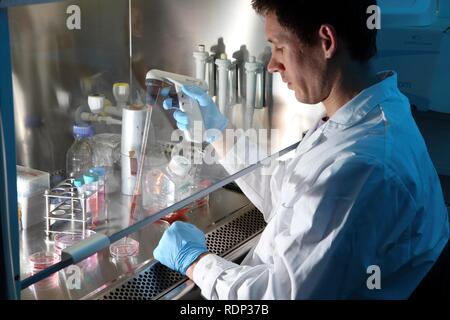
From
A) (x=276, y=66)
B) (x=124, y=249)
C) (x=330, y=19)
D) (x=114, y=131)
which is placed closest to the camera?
(x=330, y=19)

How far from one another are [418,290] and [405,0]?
1.36 m

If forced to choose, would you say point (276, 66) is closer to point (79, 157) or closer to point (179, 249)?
point (179, 249)

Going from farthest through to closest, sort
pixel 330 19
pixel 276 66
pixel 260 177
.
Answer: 1. pixel 260 177
2. pixel 276 66
3. pixel 330 19

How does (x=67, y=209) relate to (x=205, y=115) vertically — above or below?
below

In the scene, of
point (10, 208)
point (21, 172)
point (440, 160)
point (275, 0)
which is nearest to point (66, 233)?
point (21, 172)

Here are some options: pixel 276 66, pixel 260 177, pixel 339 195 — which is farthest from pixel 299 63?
pixel 260 177

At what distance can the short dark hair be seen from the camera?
4.19 ft

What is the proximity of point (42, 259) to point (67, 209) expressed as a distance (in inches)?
8.6

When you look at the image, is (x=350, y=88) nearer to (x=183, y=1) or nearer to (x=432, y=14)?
(x=183, y=1)

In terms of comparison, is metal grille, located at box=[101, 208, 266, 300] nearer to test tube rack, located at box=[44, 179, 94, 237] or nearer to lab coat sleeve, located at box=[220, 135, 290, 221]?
lab coat sleeve, located at box=[220, 135, 290, 221]

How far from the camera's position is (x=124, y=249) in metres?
1.53

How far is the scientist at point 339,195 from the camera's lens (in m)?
1.16

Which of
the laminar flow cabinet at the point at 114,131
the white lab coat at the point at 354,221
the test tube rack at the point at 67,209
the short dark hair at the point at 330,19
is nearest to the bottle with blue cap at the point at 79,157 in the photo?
the laminar flow cabinet at the point at 114,131

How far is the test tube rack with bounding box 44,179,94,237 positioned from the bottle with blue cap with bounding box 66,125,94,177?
0.65ft
